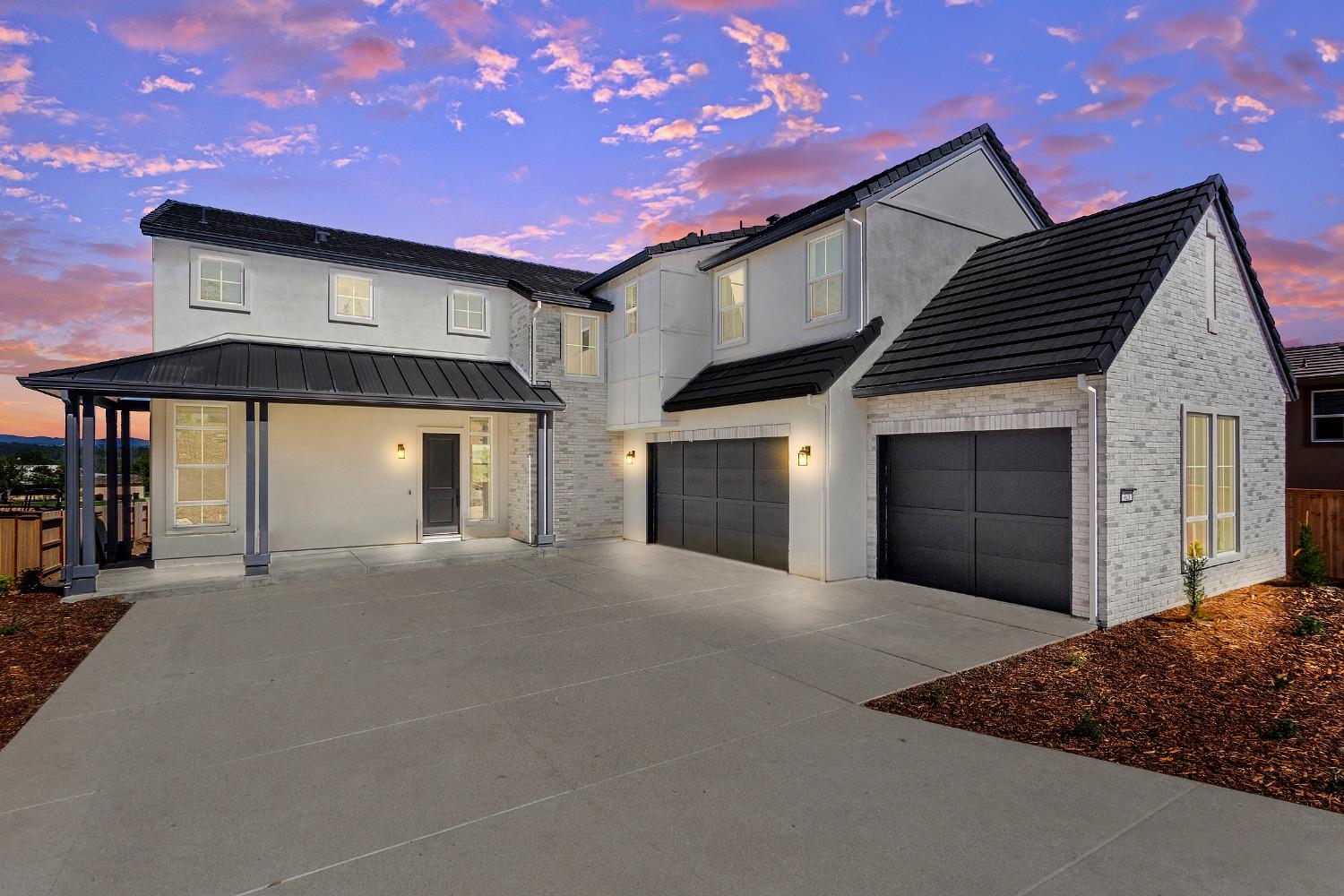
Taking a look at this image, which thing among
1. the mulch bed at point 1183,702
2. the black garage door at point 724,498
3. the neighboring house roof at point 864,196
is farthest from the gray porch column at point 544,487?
the mulch bed at point 1183,702

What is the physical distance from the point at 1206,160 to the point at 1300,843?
51.9ft

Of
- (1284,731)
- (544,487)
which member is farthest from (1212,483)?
(544,487)

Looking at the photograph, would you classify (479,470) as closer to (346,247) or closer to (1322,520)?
(346,247)

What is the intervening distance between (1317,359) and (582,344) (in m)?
→ 19.4

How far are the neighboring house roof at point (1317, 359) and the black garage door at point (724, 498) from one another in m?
13.9

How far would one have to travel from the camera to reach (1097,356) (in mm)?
7242

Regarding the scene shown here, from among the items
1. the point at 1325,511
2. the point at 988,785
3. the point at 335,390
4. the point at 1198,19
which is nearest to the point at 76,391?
the point at 335,390

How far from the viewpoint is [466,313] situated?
14820 mm

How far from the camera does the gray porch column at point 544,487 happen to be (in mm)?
13336

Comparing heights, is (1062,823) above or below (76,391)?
below

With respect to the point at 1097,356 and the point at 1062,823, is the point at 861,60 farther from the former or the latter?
the point at 1062,823

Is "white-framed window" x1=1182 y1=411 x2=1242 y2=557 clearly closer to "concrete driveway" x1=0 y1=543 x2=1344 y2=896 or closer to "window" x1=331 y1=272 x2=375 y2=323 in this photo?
"concrete driveway" x1=0 y1=543 x2=1344 y2=896

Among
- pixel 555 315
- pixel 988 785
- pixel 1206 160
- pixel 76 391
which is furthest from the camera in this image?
pixel 555 315

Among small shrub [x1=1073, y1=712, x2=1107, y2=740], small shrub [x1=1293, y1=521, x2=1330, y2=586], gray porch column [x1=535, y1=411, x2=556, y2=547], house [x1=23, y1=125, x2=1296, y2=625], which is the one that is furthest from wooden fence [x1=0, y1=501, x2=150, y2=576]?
small shrub [x1=1293, y1=521, x2=1330, y2=586]
